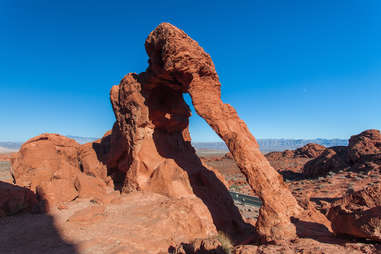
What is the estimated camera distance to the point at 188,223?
20.9 feet

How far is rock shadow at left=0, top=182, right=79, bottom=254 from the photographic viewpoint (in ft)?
15.0

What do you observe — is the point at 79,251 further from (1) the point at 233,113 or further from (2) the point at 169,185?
(1) the point at 233,113

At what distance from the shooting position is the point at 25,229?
217 inches

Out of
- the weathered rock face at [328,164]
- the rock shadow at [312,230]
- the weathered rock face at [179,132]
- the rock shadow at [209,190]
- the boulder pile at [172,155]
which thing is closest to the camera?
the rock shadow at [312,230]

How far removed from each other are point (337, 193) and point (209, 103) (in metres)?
14.3

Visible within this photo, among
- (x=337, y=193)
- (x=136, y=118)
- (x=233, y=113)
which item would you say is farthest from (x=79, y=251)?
(x=337, y=193)

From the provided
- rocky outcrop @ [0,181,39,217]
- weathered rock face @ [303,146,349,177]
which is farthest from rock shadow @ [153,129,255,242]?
weathered rock face @ [303,146,349,177]

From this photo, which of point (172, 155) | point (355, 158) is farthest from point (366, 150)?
point (172, 155)

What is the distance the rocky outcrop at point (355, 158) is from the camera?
66.6ft

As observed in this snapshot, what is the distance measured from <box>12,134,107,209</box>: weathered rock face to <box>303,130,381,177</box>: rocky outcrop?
2330cm

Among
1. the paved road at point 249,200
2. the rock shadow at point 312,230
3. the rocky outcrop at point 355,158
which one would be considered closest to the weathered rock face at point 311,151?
the rocky outcrop at point 355,158

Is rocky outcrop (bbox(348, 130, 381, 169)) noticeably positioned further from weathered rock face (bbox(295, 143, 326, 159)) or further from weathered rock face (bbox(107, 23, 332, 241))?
weathered rock face (bbox(107, 23, 332, 241))

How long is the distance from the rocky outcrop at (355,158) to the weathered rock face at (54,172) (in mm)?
23296

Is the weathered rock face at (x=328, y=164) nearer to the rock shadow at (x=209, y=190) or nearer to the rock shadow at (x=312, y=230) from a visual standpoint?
the rock shadow at (x=209, y=190)
